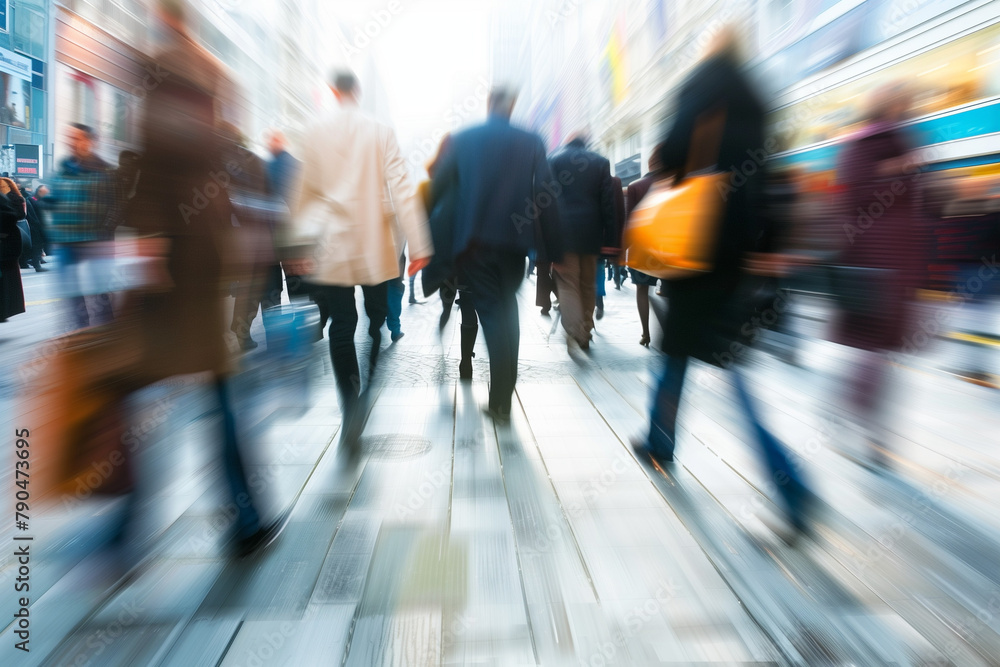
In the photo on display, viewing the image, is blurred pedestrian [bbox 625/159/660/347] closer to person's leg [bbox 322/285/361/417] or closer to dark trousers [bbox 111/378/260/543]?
person's leg [bbox 322/285/361/417]

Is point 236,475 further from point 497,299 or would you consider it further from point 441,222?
point 441,222

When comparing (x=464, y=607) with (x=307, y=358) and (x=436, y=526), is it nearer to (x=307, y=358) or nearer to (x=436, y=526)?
(x=436, y=526)

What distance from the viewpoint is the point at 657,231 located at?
2.69 metres

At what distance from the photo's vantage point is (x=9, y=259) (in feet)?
22.6

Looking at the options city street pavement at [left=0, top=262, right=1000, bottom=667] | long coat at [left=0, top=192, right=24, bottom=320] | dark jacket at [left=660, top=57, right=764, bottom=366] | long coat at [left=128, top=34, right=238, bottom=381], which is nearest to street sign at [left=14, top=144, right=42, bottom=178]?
long coat at [left=0, top=192, right=24, bottom=320]

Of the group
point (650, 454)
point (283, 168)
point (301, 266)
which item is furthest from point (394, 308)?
point (650, 454)

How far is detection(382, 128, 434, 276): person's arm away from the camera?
3.48 meters

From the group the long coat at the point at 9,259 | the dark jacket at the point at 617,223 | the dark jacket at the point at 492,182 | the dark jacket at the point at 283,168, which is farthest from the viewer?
the long coat at the point at 9,259

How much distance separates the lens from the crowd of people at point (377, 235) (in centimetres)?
205

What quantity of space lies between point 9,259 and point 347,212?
553 centimetres

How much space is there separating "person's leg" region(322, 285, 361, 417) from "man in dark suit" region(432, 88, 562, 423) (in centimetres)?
77

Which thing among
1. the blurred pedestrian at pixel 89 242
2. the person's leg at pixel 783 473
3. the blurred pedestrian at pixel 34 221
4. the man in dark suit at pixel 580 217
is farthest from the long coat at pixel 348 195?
the blurred pedestrian at pixel 34 221

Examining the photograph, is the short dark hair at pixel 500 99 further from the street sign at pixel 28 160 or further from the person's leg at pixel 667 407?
the street sign at pixel 28 160

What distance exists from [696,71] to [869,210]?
1.08 meters
